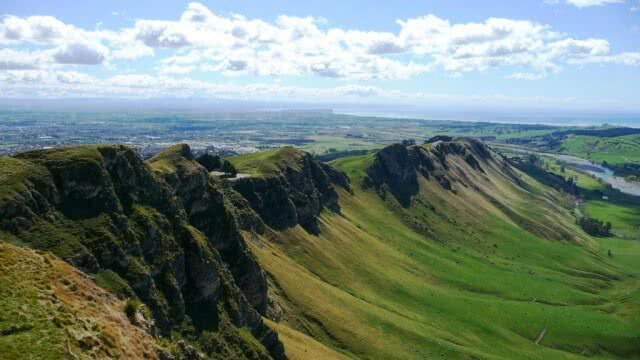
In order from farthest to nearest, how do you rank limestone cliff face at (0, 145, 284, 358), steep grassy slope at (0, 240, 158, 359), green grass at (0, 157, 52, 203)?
limestone cliff face at (0, 145, 284, 358), green grass at (0, 157, 52, 203), steep grassy slope at (0, 240, 158, 359)

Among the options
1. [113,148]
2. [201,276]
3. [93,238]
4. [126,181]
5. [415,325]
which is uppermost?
[113,148]

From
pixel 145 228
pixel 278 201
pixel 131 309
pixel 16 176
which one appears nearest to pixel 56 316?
pixel 131 309

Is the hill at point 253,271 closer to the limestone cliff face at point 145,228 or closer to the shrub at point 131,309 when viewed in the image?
the limestone cliff face at point 145,228

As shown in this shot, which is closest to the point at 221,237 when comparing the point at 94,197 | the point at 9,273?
the point at 94,197

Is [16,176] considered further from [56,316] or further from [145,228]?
[56,316]

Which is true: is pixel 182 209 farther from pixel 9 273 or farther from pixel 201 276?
pixel 9 273

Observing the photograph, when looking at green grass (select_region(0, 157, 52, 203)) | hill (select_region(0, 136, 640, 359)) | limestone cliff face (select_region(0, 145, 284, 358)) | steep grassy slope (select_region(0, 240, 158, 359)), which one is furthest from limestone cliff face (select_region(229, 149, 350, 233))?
steep grassy slope (select_region(0, 240, 158, 359))

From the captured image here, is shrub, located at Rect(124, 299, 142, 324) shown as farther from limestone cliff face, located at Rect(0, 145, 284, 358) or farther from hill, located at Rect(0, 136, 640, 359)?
limestone cliff face, located at Rect(0, 145, 284, 358)
